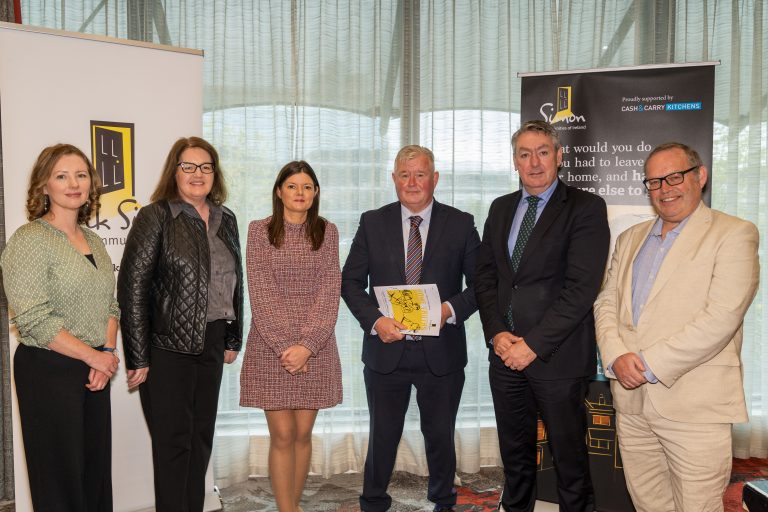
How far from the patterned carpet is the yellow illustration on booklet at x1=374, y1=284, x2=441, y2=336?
114 cm

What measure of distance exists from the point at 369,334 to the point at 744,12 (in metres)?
3.24

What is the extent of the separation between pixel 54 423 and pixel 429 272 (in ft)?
5.43

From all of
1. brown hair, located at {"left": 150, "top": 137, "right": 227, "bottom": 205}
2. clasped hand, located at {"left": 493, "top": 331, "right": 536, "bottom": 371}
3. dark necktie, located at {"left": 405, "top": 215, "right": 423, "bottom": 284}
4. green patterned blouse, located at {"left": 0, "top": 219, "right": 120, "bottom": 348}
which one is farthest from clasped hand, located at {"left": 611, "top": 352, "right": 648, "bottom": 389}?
green patterned blouse, located at {"left": 0, "top": 219, "right": 120, "bottom": 348}

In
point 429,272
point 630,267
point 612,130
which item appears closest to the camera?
point 630,267

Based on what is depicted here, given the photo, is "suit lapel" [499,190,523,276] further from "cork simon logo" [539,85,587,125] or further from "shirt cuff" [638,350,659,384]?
"cork simon logo" [539,85,587,125]

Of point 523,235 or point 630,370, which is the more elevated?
point 523,235

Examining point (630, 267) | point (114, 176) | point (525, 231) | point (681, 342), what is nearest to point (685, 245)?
point (630, 267)

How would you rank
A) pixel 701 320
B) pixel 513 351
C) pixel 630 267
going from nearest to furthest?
Result: 1. pixel 701 320
2. pixel 630 267
3. pixel 513 351

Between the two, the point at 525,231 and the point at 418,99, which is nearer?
the point at 525,231

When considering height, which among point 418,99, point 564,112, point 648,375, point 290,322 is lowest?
point 648,375

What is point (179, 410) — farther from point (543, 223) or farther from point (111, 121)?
point (543, 223)

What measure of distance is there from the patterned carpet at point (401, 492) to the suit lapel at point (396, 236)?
1.39m

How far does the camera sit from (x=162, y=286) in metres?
2.50

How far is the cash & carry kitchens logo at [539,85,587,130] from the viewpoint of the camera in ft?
11.3
